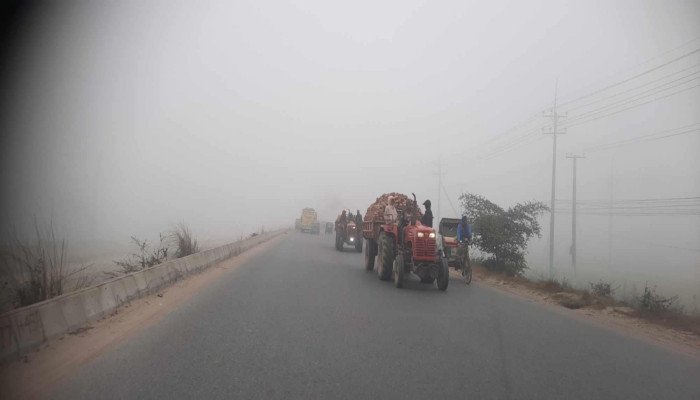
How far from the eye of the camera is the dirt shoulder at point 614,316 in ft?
29.8

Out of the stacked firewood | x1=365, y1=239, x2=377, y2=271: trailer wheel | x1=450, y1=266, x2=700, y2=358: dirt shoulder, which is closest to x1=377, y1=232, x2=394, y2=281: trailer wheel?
the stacked firewood

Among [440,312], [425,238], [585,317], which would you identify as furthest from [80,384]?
[585,317]

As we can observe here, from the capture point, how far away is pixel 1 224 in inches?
704

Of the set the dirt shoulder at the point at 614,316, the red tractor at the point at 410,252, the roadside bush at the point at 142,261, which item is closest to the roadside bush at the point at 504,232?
the dirt shoulder at the point at 614,316

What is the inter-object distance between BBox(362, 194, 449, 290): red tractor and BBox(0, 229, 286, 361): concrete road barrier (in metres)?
5.91

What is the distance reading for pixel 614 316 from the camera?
39.3ft

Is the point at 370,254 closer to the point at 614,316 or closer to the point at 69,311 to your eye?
the point at 614,316

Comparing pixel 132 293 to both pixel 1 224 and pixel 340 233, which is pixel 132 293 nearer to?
pixel 1 224

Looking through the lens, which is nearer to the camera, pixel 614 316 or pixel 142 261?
pixel 614 316

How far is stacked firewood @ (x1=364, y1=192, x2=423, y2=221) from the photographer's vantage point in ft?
51.7

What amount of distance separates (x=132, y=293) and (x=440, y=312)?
608cm

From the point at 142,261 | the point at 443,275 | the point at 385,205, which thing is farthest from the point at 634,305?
the point at 142,261

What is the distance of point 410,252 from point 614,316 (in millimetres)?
5186

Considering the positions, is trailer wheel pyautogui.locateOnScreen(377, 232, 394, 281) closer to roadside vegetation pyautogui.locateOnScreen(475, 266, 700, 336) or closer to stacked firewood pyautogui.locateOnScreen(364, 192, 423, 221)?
stacked firewood pyautogui.locateOnScreen(364, 192, 423, 221)
